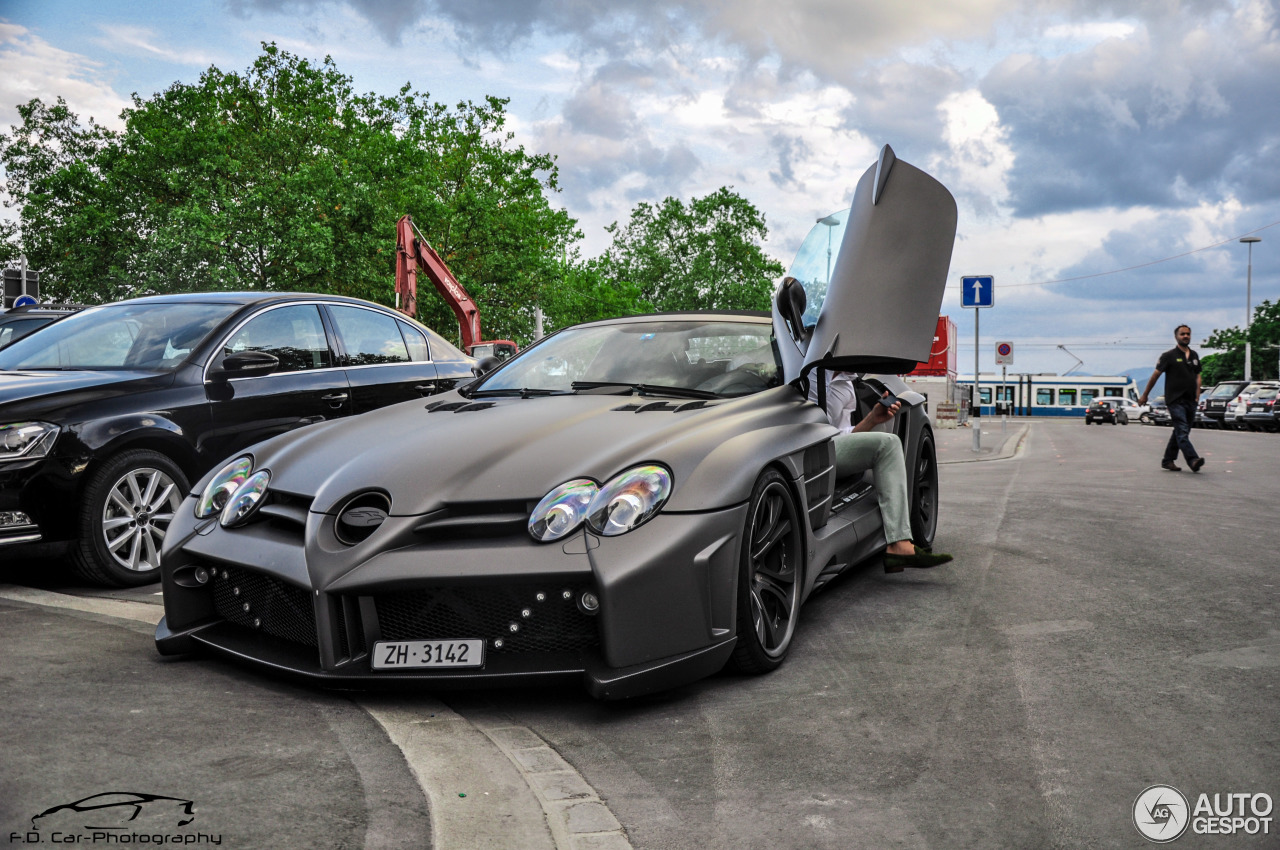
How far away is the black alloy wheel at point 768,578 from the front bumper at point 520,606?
237mm

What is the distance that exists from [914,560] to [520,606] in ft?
9.32

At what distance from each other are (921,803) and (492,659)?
4.44 ft

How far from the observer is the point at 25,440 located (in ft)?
16.3

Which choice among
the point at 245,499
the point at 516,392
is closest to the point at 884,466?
the point at 516,392

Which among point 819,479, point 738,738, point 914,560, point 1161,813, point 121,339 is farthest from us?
point 121,339

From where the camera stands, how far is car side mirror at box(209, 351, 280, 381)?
225 inches

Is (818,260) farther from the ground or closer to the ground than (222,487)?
farther from the ground

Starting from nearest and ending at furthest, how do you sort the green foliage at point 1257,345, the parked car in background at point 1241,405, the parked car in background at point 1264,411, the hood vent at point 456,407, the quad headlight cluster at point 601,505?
the quad headlight cluster at point 601,505, the hood vent at point 456,407, the parked car in background at point 1264,411, the parked car in background at point 1241,405, the green foliage at point 1257,345

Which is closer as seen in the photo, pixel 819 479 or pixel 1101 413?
pixel 819 479

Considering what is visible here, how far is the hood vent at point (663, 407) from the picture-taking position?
13.6 ft

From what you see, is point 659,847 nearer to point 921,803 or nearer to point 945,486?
point 921,803

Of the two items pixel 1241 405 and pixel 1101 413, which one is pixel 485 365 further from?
pixel 1101 413

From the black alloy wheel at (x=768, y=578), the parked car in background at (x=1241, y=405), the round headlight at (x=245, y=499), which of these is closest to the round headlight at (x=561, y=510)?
the black alloy wheel at (x=768, y=578)

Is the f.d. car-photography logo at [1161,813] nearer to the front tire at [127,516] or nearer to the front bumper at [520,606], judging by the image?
the front bumper at [520,606]
